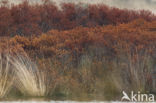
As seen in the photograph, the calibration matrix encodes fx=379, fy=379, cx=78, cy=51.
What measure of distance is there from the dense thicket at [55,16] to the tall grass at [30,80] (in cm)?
1116

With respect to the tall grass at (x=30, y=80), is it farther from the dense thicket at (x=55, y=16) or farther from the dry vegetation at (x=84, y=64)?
the dense thicket at (x=55, y=16)

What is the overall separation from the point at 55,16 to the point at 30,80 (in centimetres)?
1443

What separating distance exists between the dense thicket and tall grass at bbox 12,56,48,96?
439 inches

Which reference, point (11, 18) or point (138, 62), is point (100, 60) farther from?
point (11, 18)

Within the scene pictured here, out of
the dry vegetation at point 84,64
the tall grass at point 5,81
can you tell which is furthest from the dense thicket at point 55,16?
the tall grass at point 5,81

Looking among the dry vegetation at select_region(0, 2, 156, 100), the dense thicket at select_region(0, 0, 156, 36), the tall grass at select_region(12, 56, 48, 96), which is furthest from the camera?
the dense thicket at select_region(0, 0, 156, 36)

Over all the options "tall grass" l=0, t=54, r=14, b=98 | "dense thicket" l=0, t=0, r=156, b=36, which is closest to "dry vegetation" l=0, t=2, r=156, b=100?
"tall grass" l=0, t=54, r=14, b=98

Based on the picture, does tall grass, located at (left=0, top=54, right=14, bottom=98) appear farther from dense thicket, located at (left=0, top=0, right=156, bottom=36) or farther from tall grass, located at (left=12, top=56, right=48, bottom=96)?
dense thicket, located at (left=0, top=0, right=156, bottom=36)

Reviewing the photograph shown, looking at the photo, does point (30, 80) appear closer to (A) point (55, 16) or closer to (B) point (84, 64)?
(B) point (84, 64)

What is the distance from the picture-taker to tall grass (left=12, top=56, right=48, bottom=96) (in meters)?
9.03

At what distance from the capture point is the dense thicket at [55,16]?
21234 millimetres

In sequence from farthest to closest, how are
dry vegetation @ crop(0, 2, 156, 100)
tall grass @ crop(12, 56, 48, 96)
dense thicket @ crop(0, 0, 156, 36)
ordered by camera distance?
dense thicket @ crop(0, 0, 156, 36)
dry vegetation @ crop(0, 2, 156, 100)
tall grass @ crop(12, 56, 48, 96)

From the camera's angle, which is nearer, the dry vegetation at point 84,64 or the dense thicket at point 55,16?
the dry vegetation at point 84,64

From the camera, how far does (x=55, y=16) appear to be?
23.3 meters
